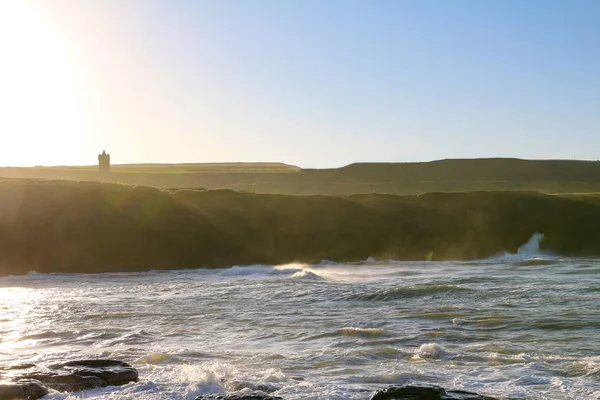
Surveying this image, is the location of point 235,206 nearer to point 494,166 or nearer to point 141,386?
point 141,386

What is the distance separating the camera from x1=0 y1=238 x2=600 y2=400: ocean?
14.1 metres

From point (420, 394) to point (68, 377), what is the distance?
607 centimetres

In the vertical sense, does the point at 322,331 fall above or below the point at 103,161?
below

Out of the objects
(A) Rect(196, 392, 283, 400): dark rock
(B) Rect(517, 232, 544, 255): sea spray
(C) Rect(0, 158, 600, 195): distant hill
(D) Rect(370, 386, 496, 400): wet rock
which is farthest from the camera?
(C) Rect(0, 158, 600, 195): distant hill

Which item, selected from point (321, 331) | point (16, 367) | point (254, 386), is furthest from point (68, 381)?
point (321, 331)

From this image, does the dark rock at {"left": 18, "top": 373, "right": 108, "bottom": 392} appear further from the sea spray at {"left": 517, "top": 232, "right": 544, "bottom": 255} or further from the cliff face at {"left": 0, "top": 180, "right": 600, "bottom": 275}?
the sea spray at {"left": 517, "top": 232, "right": 544, "bottom": 255}

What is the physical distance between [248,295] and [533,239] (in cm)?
2338

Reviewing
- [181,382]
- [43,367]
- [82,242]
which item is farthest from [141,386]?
[82,242]

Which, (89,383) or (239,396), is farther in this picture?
(89,383)

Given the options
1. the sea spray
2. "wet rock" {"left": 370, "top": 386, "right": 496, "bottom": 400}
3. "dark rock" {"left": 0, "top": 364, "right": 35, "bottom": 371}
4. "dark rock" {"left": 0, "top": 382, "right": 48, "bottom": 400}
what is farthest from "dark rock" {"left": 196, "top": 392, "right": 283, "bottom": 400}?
the sea spray

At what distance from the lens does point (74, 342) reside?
60.4 ft

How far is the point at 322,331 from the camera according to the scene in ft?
63.8

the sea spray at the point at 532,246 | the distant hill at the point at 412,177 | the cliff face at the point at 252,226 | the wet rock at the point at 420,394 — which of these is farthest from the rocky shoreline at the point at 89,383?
the distant hill at the point at 412,177

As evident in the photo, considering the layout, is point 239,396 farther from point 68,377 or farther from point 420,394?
point 68,377
